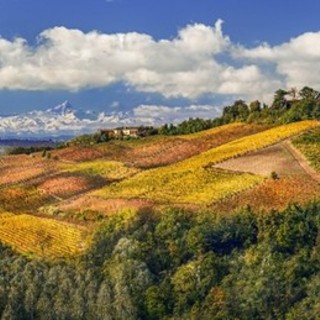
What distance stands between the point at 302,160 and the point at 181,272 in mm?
26877

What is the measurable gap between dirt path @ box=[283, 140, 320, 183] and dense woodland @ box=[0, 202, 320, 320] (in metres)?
11.3

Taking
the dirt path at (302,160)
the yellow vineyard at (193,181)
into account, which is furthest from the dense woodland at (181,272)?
the dirt path at (302,160)

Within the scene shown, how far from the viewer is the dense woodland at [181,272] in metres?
40.8

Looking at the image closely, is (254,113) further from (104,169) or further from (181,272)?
(181,272)

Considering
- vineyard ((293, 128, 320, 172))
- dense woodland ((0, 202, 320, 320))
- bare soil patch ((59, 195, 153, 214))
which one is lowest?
dense woodland ((0, 202, 320, 320))

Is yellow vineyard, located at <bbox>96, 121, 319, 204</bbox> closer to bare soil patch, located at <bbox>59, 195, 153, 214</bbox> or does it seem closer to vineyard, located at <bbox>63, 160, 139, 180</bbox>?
bare soil patch, located at <bbox>59, 195, 153, 214</bbox>

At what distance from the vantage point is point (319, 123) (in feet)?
285

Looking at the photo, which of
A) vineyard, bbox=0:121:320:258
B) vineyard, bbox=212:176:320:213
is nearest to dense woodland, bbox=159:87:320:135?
vineyard, bbox=0:121:320:258

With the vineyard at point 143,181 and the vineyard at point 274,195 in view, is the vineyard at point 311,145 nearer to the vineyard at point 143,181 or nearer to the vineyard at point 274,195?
the vineyard at point 143,181

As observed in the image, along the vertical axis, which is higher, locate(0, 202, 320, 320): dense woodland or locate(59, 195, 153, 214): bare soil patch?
locate(59, 195, 153, 214): bare soil patch

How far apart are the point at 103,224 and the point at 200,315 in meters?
14.1

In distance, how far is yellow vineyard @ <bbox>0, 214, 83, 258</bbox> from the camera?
5150 centimetres

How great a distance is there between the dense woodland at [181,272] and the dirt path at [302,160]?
1131cm

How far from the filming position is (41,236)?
5509cm
